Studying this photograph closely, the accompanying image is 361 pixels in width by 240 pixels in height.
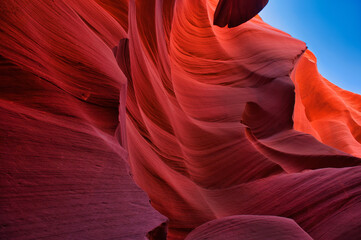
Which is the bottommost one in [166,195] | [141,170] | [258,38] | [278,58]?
[166,195]

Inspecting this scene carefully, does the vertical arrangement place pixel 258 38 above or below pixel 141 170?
above

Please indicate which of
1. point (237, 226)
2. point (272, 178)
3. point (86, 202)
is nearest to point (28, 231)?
point (86, 202)

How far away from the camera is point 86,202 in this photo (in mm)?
1336

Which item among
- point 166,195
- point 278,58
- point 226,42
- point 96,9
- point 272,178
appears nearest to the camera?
point 96,9

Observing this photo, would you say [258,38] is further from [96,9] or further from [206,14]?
[96,9]

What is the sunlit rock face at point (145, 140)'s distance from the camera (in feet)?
4.32

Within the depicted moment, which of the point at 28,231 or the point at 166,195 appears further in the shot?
the point at 166,195

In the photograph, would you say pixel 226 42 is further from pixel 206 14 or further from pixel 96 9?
pixel 96 9

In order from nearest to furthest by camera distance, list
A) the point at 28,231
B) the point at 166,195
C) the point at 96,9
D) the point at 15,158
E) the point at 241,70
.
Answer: the point at 28,231
the point at 15,158
the point at 96,9
the point at 166,195
the point at 241,70

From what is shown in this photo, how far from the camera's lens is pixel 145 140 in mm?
3111

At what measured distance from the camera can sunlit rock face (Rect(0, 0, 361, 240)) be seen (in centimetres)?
132

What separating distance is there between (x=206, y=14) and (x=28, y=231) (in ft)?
27.7

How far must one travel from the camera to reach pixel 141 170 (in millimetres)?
2711

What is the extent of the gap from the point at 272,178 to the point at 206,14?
20.4 feet
